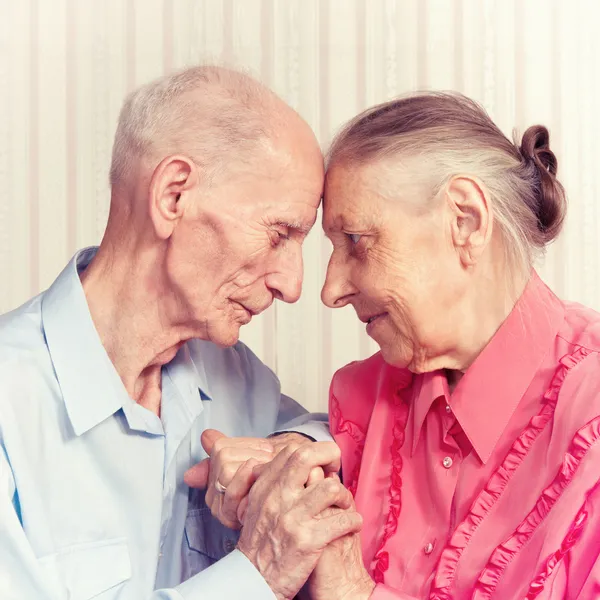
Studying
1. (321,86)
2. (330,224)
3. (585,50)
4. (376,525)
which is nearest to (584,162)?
(585,50)

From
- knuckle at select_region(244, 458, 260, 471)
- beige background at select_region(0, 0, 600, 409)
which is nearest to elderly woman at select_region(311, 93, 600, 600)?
knuckle at select_region(244, 458, 260, 471)

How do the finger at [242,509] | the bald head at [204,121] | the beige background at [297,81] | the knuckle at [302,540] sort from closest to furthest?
the knuckle at [302,540], the finger at [242,509], the bald head at [204,121], the beige background at [297,81]

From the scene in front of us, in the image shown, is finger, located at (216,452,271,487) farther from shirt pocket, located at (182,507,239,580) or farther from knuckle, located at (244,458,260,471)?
shirt pocket, located at (182,507,239,580)

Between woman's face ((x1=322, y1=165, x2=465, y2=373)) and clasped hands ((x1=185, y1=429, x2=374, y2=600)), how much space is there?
0.26 metres

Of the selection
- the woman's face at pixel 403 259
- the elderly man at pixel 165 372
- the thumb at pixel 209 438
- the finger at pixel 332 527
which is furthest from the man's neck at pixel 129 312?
the finger at pixel 332 527

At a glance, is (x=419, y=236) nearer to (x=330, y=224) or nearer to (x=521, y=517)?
(x=330, y=224)

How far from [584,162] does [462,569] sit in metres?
1.57

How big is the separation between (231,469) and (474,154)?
0.71 m

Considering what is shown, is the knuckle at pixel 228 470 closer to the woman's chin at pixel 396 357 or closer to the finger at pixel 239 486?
the finger at pixel 239 486

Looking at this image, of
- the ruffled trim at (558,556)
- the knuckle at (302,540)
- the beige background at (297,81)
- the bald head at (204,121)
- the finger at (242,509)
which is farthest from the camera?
the beige background at (297,81)

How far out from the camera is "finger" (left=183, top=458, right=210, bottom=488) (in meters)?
1.86

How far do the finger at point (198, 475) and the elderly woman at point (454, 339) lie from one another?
0.93 ft

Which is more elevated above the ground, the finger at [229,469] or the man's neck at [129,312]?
the man's neck at [129,312]

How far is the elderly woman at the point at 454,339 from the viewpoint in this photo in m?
1.62
